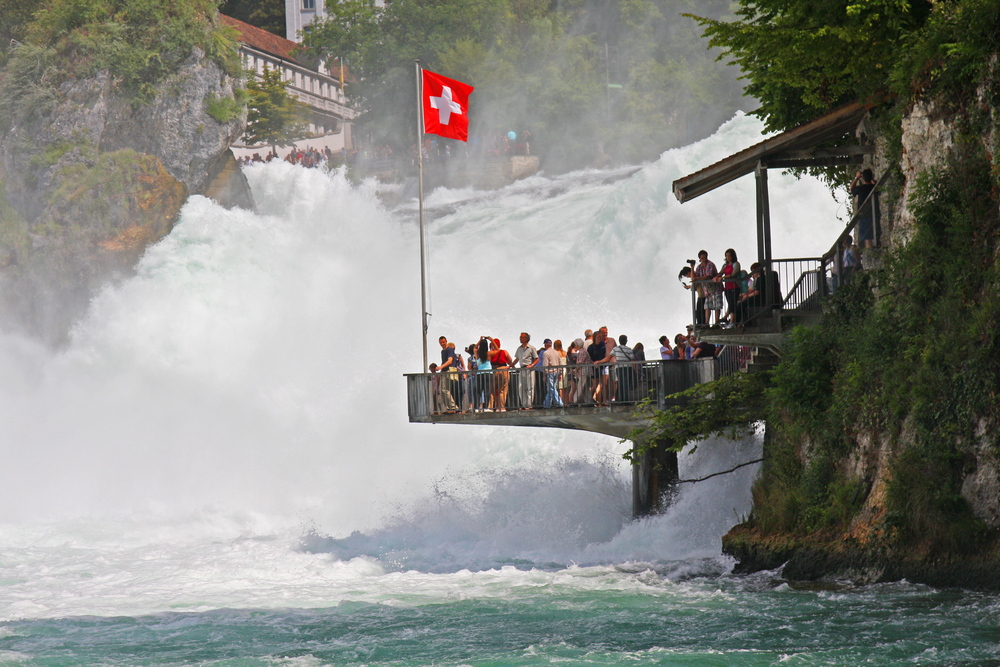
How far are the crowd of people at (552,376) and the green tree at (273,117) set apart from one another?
2284 inches

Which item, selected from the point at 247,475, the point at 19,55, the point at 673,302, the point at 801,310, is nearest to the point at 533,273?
the point at 673,302

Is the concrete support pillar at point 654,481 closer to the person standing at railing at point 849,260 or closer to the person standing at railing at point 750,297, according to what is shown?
the person standing at railing at point 750,297

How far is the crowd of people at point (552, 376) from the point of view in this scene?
20922 mm

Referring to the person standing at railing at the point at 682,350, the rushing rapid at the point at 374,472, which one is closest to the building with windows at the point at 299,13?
the rushing rapid at the point at 374,472

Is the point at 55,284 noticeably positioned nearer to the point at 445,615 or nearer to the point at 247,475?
the point at 247,475

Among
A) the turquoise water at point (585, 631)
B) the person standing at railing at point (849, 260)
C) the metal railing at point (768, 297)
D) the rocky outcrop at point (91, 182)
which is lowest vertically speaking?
the turquoise water at point (585, 631)

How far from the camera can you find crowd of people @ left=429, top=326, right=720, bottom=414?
68.6 ft

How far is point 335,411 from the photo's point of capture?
39031 mm

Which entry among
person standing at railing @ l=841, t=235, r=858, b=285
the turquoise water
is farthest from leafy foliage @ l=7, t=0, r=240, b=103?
person standing at railing @ l=841, t=235, r=858, b=285

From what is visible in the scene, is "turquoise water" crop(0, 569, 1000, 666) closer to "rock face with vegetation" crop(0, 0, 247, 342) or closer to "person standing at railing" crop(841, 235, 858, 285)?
"person standing at railing" crop(841, 235, 858, 285)

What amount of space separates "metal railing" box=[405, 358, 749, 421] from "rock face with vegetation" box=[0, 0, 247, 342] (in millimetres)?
39930

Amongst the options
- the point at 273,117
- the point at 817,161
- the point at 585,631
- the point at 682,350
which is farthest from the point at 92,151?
the point at 585,631

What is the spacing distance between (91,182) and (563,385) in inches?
1729

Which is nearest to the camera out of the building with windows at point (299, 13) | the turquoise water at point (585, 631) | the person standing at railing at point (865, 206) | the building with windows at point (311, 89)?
the turquoise water at point (585, 631)
